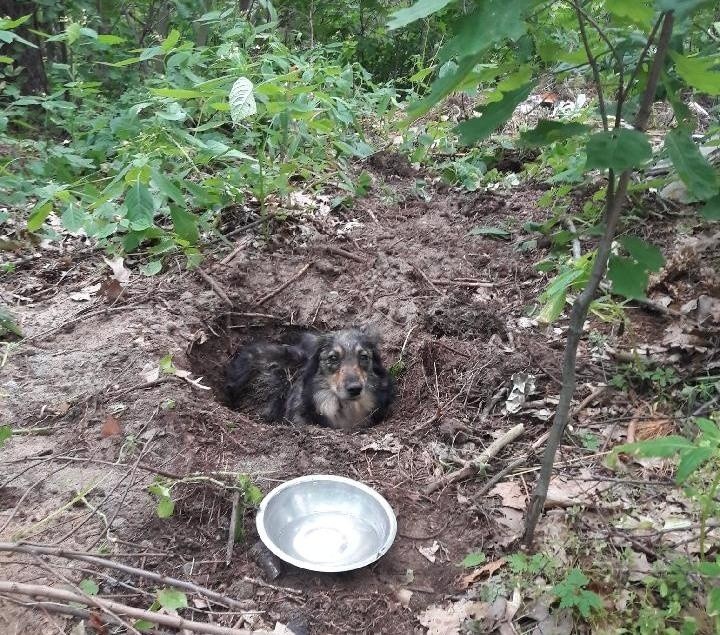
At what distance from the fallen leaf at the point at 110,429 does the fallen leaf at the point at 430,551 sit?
1728 mm

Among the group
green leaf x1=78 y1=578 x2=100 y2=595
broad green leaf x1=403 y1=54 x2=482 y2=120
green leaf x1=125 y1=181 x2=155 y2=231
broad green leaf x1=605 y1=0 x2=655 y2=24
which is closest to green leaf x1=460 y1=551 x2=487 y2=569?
green leaf x1=78 y1=578 x2=100 y2=595

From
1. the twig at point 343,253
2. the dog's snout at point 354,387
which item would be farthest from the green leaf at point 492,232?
the dog's snout at point 354,387

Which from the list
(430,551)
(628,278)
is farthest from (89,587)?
(628,278)

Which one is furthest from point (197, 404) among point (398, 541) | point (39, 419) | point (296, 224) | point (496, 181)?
point (496, 181)

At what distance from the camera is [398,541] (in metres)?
3.01

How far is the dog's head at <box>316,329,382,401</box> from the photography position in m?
4.68

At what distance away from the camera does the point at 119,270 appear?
17.1 ft

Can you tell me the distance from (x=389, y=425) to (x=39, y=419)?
210 centimetres

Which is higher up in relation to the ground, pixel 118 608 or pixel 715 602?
pixel 715 602

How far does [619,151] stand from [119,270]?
13.8 ft

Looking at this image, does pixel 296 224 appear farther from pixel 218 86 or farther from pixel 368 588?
pixel 368 588

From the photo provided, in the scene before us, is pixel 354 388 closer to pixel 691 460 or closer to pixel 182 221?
pixel 182 221

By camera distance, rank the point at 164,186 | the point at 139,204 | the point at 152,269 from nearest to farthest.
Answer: the point at 139,204
the point at 164,186
the point at 152,269

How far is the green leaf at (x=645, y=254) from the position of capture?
2.30 metres
